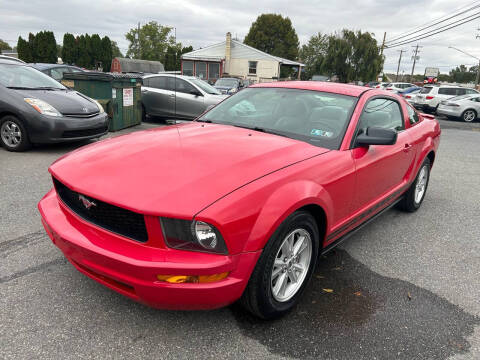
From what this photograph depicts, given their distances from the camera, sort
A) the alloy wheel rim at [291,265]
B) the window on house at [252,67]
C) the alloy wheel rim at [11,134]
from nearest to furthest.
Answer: the alloy wheel rim at [291,265]
the alloy wheel rim at [11,134]
the window on house at [252,67]

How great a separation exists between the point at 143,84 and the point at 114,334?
9818 millimetres

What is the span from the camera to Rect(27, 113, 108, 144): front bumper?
6043mm

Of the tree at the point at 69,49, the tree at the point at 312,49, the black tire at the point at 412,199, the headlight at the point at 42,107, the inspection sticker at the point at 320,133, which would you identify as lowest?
the black tire at the point at 412,199

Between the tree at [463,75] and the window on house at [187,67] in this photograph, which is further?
the tree at [463,75]

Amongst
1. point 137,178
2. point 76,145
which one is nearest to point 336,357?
point 137,178

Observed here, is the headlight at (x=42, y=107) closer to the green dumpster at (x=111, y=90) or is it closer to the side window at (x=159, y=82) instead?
the green dumpster at (x=111, y=90)

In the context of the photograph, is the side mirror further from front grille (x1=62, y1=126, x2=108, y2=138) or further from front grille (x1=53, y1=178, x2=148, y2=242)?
front grille (x1=62, y1=126, x2=108, y2=138)

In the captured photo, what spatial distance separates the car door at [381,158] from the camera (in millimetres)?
3044

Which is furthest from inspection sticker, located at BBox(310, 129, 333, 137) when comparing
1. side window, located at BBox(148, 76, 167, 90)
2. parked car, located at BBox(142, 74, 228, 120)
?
side window, located at BBox(148, 76, 167, 90)

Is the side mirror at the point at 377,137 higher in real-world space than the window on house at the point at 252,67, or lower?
lower

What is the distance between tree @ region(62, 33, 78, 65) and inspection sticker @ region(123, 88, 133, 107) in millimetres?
39081

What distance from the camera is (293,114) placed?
3266 mm

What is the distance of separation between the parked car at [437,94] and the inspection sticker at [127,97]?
16720 mm

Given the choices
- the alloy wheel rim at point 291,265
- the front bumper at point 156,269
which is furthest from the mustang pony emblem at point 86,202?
the alloy wheel rim at point 291,265
